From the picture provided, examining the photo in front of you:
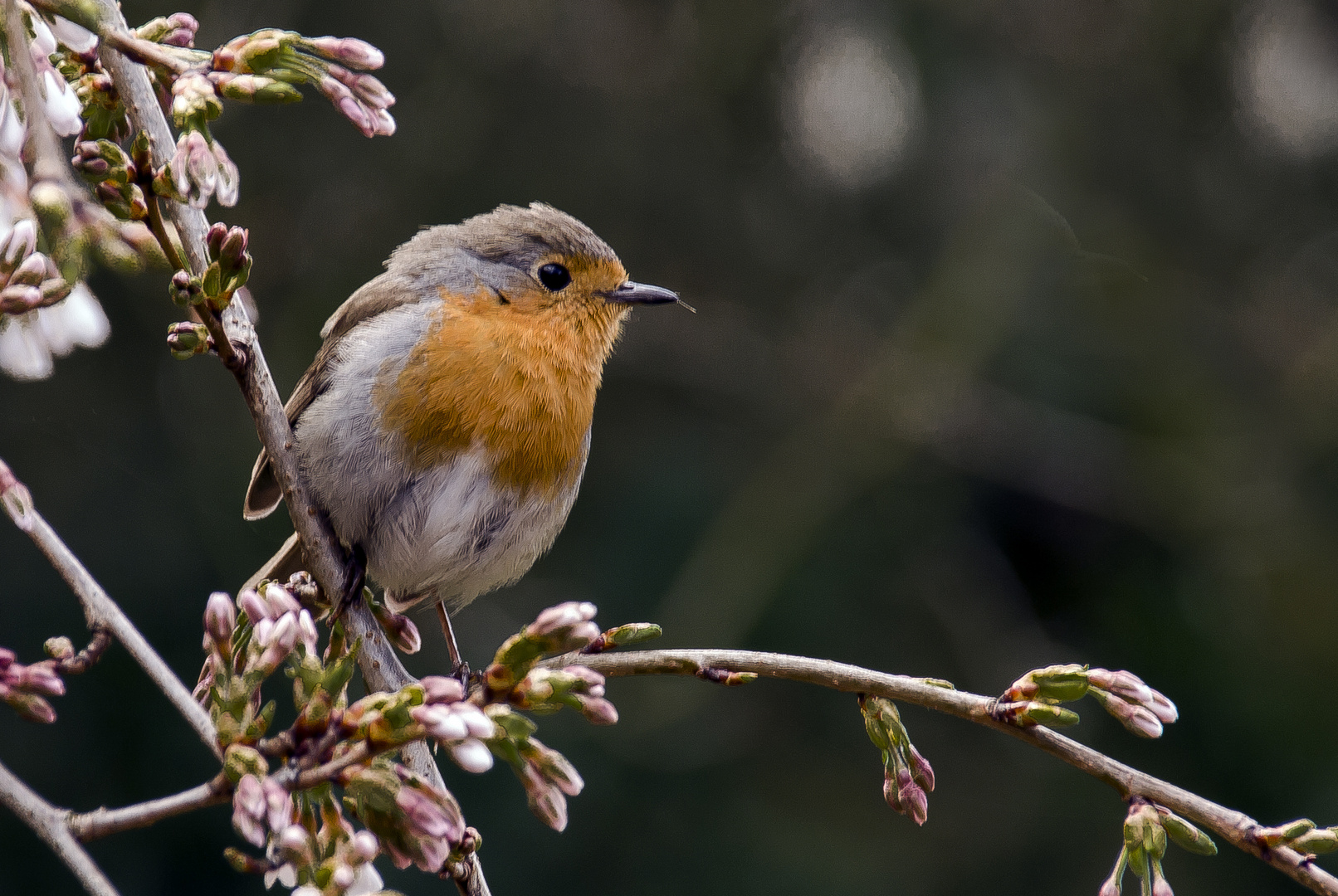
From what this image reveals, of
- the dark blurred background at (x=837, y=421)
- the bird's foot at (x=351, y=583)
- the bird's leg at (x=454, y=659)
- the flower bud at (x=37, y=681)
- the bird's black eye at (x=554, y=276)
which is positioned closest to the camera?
the flower bud at (x=37, y=681)

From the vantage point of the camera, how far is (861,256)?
280 inches

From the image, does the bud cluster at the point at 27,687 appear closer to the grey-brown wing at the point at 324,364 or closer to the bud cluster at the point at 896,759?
the bud cluster at the point at 896,759

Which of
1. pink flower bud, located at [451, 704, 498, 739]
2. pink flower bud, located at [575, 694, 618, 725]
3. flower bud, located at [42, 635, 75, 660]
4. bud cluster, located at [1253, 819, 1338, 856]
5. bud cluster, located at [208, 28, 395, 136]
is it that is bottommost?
flower bud, located at [42, 635, 75, 660]

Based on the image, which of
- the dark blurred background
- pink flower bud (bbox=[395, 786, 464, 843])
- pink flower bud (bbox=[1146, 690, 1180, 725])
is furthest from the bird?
the dark blurred background

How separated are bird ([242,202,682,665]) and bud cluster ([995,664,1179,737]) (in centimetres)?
153

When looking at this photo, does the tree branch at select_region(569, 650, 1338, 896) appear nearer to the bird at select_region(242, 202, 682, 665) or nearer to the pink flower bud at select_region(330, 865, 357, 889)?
the pink flower bud at select_region(330, 865, 357, 889)

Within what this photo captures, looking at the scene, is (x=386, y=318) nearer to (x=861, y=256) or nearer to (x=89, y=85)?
(x=89, y=85)

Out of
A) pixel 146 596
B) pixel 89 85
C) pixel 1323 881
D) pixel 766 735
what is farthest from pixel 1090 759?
pixel 146 596

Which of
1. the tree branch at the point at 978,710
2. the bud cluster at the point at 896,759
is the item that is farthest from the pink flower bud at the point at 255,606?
the bud cluster at the point at 896,759

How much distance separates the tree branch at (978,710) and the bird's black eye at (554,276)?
1642mm

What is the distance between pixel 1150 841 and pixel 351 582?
5.29ft

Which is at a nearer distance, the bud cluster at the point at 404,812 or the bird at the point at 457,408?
the bud cluster at the point at 404,812

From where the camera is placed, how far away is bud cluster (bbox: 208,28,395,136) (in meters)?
1.74

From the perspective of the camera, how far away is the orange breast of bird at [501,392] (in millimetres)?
3193
